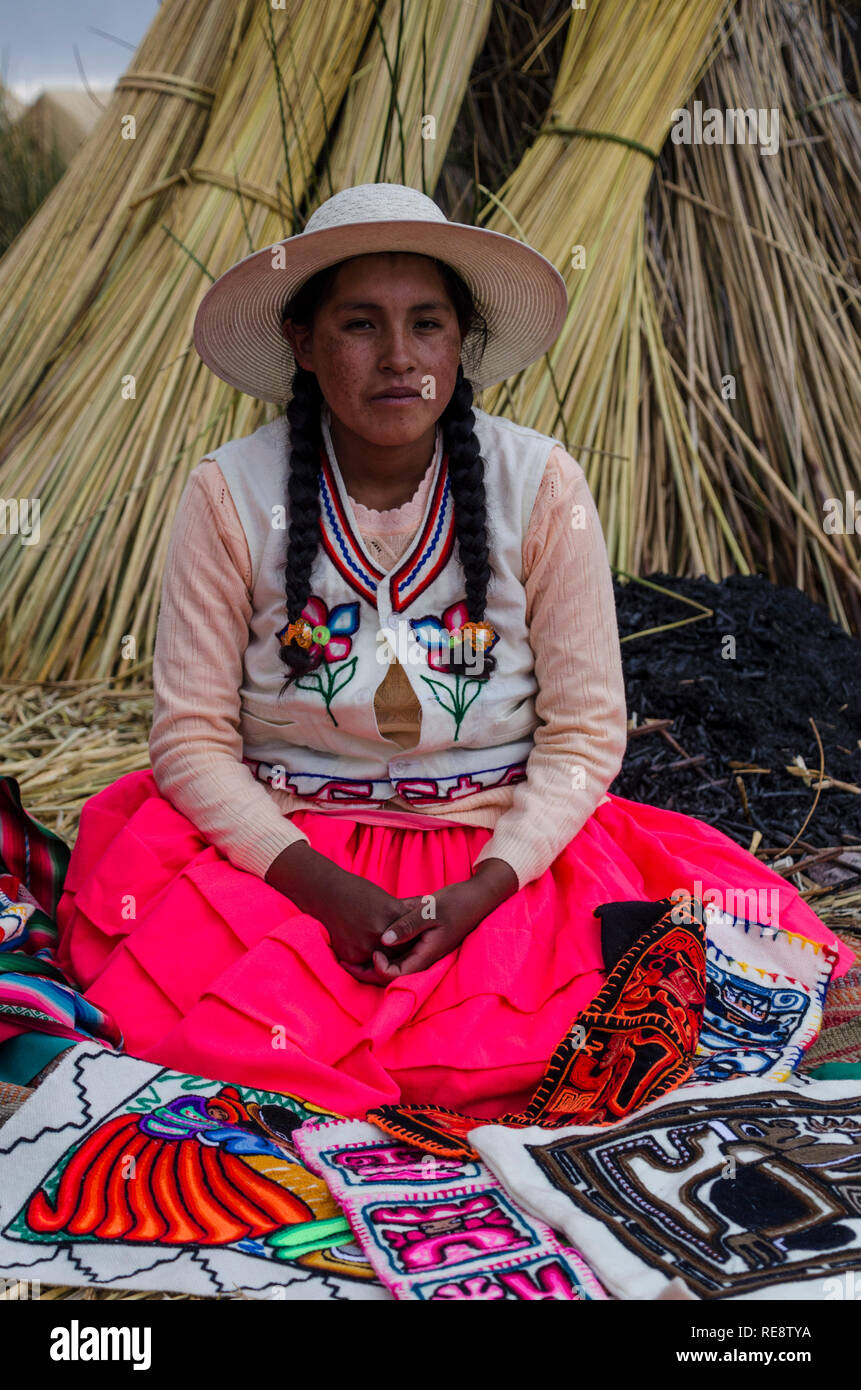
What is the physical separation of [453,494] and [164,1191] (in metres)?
0.83

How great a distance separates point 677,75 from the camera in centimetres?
262

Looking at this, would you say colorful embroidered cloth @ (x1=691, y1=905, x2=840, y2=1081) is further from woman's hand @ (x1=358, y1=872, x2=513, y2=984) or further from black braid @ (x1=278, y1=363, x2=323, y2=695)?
black braid @ (x1=278, y1=363, x2=323, y2=695)

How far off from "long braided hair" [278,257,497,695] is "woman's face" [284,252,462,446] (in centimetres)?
5

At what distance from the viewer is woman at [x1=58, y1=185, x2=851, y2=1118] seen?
1.39 m

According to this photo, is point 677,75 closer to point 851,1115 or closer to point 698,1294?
point 851,1115

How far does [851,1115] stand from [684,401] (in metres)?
1.95

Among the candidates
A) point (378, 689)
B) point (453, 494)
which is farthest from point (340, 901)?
point (453, 494)

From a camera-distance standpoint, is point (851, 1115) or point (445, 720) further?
point (445, 720)

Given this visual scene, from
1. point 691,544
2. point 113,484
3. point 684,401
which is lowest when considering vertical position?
point 113,484

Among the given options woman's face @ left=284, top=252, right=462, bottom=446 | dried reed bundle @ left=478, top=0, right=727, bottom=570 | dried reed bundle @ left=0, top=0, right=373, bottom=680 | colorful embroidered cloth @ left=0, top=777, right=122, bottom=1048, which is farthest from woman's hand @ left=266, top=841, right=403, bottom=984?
dried reed bundle @ left=478, top=0, right=727, bottom=570

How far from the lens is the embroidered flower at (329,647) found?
4.91ft

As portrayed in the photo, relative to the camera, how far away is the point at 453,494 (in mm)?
1505

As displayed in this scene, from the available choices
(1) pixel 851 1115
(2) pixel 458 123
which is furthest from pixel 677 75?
(1) pixel 851 1115

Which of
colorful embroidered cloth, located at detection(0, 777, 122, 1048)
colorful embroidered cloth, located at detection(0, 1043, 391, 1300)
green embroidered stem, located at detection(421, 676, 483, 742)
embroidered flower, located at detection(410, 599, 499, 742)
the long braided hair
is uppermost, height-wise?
the long braided hair
